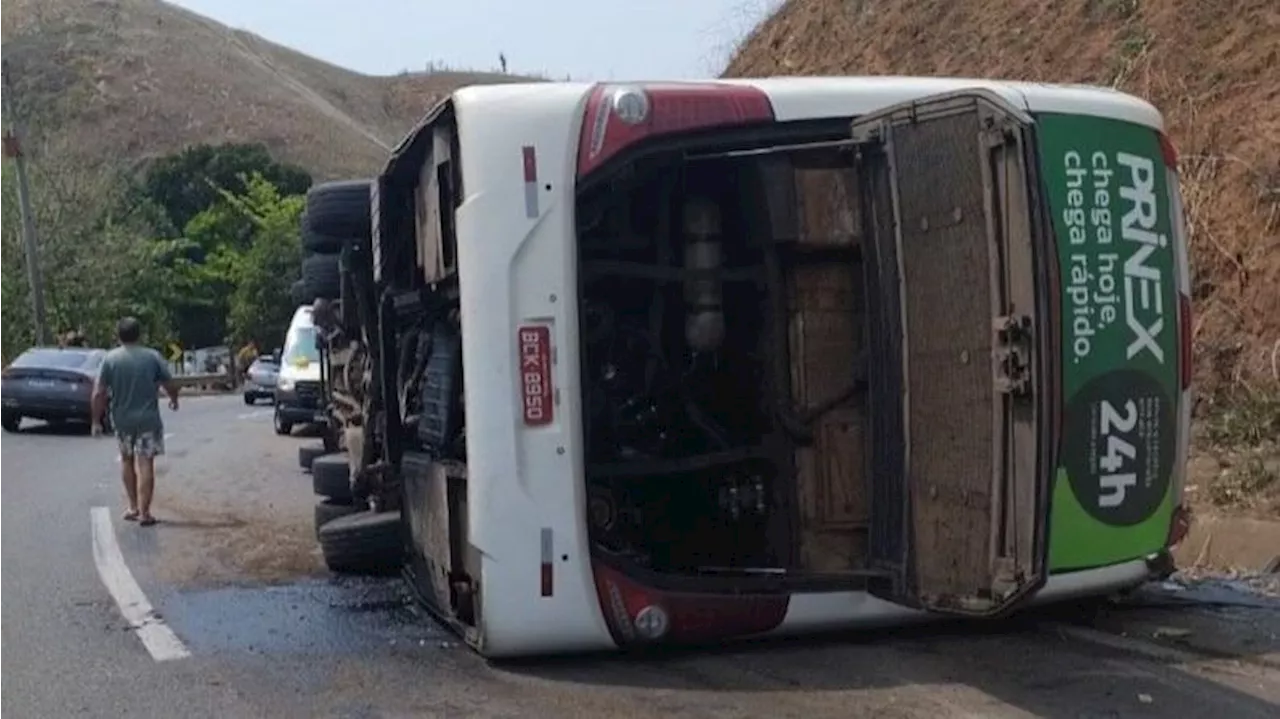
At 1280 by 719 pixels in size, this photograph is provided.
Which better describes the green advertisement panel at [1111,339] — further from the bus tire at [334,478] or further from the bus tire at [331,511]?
the bus tire at [334,478]

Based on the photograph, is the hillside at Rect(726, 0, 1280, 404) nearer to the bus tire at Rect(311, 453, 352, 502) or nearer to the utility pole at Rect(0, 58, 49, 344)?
the bus tire at Rect(311, 453, 352, 502)

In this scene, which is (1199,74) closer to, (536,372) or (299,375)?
(536,372)

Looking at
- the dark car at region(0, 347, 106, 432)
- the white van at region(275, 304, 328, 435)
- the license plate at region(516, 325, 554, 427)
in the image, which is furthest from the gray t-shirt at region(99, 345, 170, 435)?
the dark car at region(0, 347, 106, 432)

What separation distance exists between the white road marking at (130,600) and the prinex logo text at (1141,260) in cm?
404

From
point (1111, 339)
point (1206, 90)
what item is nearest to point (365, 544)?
point (1111, 339)

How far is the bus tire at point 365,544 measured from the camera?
9000mm

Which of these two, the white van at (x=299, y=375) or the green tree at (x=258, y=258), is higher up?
the green tree at (x=258, y=258)

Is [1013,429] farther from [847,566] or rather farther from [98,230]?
[98,230]

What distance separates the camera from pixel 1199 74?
526 inches

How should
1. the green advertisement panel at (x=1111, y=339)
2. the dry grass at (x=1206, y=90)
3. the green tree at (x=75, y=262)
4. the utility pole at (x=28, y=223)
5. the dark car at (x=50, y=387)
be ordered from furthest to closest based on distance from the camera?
the green tree at (x=75, y=262), the utility pole at (x=28, y=223), the dark car at (x=50, y=387), the dry grass at (x=1206, y=90), the green advertisement panel at (x=1111, y=339)

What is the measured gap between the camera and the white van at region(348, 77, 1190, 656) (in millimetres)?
6105

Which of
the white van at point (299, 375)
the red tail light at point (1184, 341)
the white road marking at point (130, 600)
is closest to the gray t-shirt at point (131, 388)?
the white road marking at point (130, 600)

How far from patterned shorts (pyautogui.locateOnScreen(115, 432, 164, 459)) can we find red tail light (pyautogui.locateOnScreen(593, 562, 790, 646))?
709 centimetres

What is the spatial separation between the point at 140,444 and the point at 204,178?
58.3 metres
